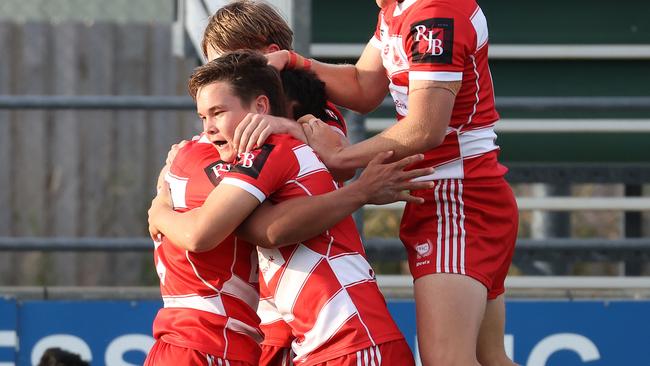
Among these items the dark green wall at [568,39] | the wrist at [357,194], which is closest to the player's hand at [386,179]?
the wrist at [357,194]

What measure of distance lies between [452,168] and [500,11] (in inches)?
127

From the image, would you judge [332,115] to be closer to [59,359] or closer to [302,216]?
[302,216]

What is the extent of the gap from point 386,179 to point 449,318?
0.44 meters

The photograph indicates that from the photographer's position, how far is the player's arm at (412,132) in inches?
129

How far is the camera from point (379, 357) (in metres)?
3.07

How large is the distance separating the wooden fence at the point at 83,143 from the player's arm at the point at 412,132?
5575mm

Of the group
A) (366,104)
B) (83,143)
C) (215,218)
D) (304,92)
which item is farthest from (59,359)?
(83,143)

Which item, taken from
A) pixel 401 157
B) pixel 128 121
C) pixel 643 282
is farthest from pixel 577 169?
pixel 128 121

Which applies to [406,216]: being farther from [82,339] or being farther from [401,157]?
[82,339]

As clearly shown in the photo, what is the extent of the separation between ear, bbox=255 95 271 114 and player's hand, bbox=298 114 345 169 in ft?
0.34

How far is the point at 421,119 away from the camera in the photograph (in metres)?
3.29

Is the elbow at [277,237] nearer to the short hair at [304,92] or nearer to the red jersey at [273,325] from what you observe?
the red jersey at [273,325]

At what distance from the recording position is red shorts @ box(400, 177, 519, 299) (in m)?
3.44

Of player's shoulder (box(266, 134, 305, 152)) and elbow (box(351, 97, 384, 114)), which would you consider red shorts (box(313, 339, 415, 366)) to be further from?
elbow (box(351, 97, 384, 114))
